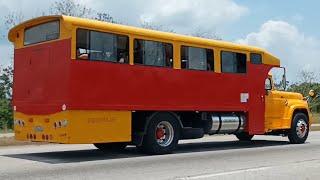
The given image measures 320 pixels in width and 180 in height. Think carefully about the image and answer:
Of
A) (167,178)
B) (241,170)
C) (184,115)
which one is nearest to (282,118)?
(184,115)

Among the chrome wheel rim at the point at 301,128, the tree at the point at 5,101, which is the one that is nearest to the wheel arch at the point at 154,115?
the chrome wheel rim at the point at 301,128

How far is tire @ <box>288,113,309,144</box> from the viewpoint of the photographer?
2047cm

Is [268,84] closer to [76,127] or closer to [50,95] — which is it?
[76,127]

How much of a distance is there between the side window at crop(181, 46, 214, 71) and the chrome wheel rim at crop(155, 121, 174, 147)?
170 centimetres

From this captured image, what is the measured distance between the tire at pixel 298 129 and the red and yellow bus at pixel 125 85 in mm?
1890

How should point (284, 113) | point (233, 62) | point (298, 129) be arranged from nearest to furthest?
point (233, 62), point (284, 113), point (298, 129)

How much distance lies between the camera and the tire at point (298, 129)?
20469 millimetres

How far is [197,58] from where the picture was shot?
56.2ft

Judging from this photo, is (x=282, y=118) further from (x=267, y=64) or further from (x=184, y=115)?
(x=184, y=115)

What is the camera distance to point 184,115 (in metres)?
17.3

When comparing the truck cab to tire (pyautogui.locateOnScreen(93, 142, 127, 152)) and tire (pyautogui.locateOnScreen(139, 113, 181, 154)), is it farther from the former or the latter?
tire (pyautogui.locateOnScreen(93, 142, 127, 152))

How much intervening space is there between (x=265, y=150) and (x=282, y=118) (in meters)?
2.54

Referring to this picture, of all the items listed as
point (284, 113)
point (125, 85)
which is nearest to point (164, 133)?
point (125, 85)

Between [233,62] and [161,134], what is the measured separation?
367 centimetres
